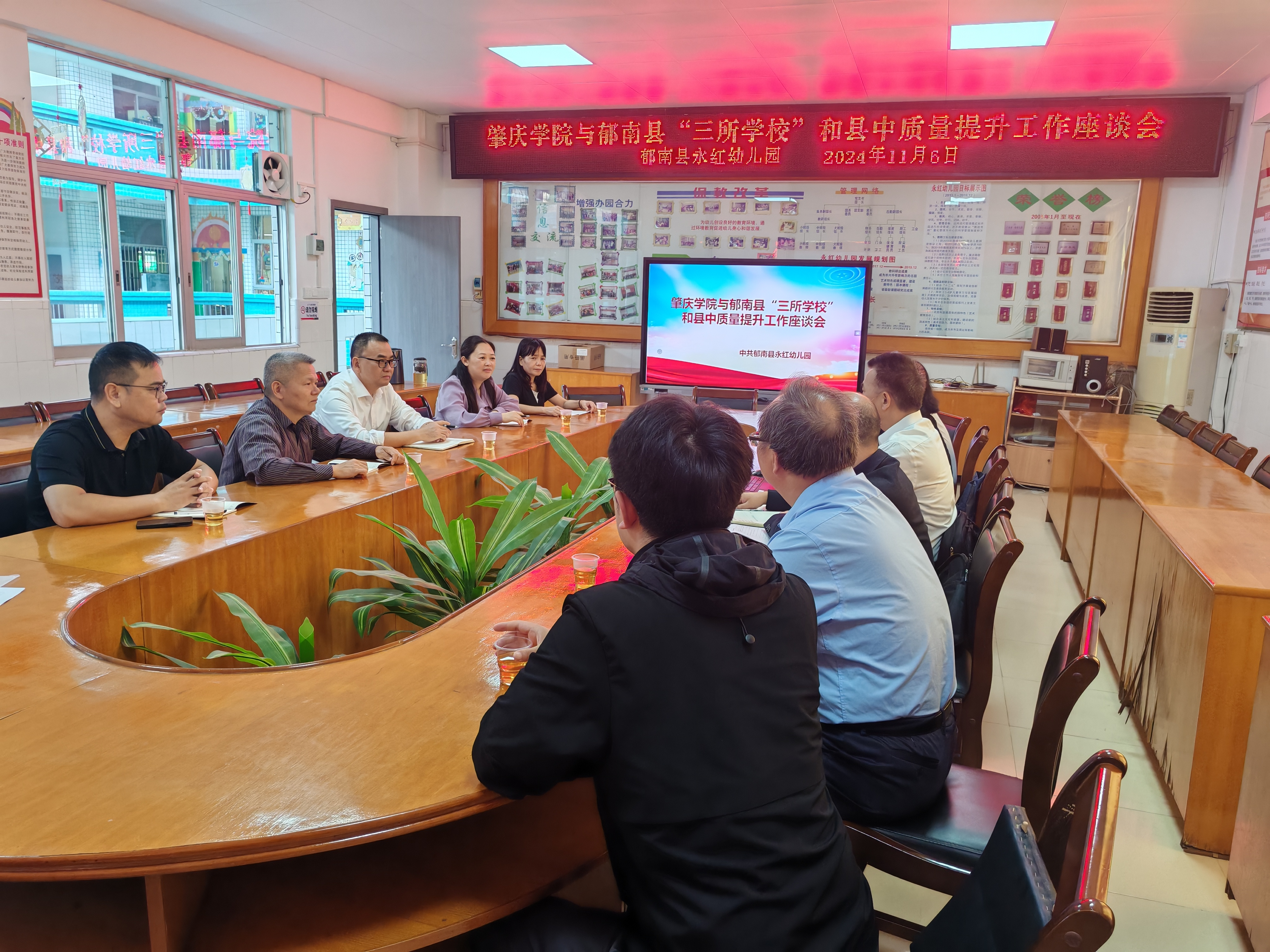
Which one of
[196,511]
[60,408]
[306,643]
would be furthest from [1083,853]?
[60,408]

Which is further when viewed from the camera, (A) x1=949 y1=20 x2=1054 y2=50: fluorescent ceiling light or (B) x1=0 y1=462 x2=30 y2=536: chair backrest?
(A) x1=949 y1=20 x2=1054 y2=50: fluorescent ceiling light

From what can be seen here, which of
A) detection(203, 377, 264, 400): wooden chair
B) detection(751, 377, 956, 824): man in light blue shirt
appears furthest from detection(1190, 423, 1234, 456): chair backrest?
detection(203, 377, 264, 400): wooden chair

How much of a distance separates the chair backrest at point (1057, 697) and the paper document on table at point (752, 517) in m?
1.25

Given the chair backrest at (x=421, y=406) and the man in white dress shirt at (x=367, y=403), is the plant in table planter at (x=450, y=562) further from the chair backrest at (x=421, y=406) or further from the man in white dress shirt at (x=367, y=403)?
the chair backrest at (x=421, y=406)

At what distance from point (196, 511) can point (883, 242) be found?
19.0 ft

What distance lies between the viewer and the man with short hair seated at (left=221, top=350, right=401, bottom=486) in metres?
3.17

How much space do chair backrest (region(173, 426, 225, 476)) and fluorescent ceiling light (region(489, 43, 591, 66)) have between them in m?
3.46

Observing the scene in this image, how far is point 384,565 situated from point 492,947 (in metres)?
1.76

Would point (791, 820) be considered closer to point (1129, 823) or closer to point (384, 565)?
point (1129, 823)

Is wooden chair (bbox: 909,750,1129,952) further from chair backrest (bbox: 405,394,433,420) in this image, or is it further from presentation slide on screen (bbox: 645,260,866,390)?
presentation slide on screen (bbox: 645,260,866,390)

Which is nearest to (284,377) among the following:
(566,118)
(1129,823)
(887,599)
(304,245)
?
(887,599)

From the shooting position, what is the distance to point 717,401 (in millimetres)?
6262

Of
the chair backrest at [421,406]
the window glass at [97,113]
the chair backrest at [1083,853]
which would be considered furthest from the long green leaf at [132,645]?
the window glass at [97,113]

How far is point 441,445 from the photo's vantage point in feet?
13.4
